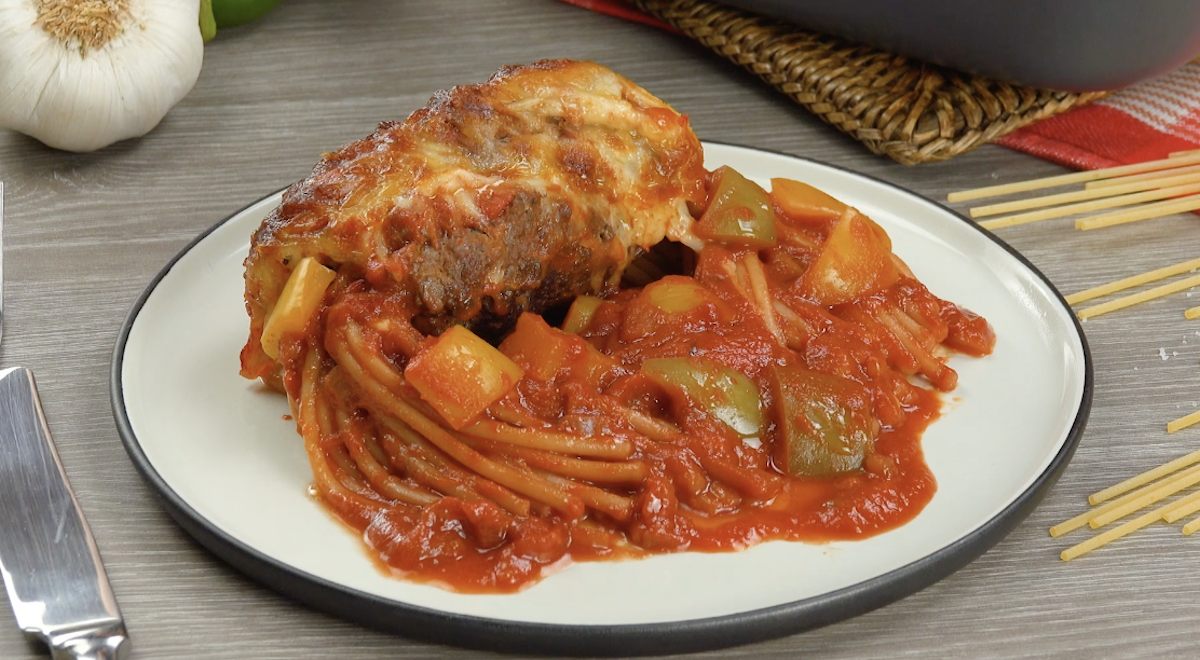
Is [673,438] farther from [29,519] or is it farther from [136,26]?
[136,26]

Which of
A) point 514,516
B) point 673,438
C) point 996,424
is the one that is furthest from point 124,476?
point 996,424

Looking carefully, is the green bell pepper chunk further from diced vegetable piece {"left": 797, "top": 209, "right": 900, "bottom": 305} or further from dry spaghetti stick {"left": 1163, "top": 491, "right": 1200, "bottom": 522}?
dry spaghetti stick {"left": 1163, "top": 491, "right": 1200, "bottom": 522}

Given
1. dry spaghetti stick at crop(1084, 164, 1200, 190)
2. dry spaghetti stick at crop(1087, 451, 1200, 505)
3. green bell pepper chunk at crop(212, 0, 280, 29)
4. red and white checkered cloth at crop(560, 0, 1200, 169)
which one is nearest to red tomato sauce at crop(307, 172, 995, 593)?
dry spaghetti stick at crop(1087, 451, 1200, 505)

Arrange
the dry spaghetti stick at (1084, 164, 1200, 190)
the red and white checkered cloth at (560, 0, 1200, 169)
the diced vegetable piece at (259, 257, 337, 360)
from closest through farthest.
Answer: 1. the diced vegetable piece at (259, 257, 337, 360)
2. the dry spaghetti stick at (1084, 164, 1200, 190)
3. the red and white checkered cloth at (560, 0, 1200, 169)

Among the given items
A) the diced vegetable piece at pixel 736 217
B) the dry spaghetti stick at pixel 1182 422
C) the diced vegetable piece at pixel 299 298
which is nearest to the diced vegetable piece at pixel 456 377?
the diced vegetable piece at pixel 299 298

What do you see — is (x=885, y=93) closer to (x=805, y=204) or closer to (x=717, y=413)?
(x=805, y=204)

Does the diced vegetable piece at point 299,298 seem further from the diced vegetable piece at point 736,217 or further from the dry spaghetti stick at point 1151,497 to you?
the dry spaghetti stick at point 1151,497
